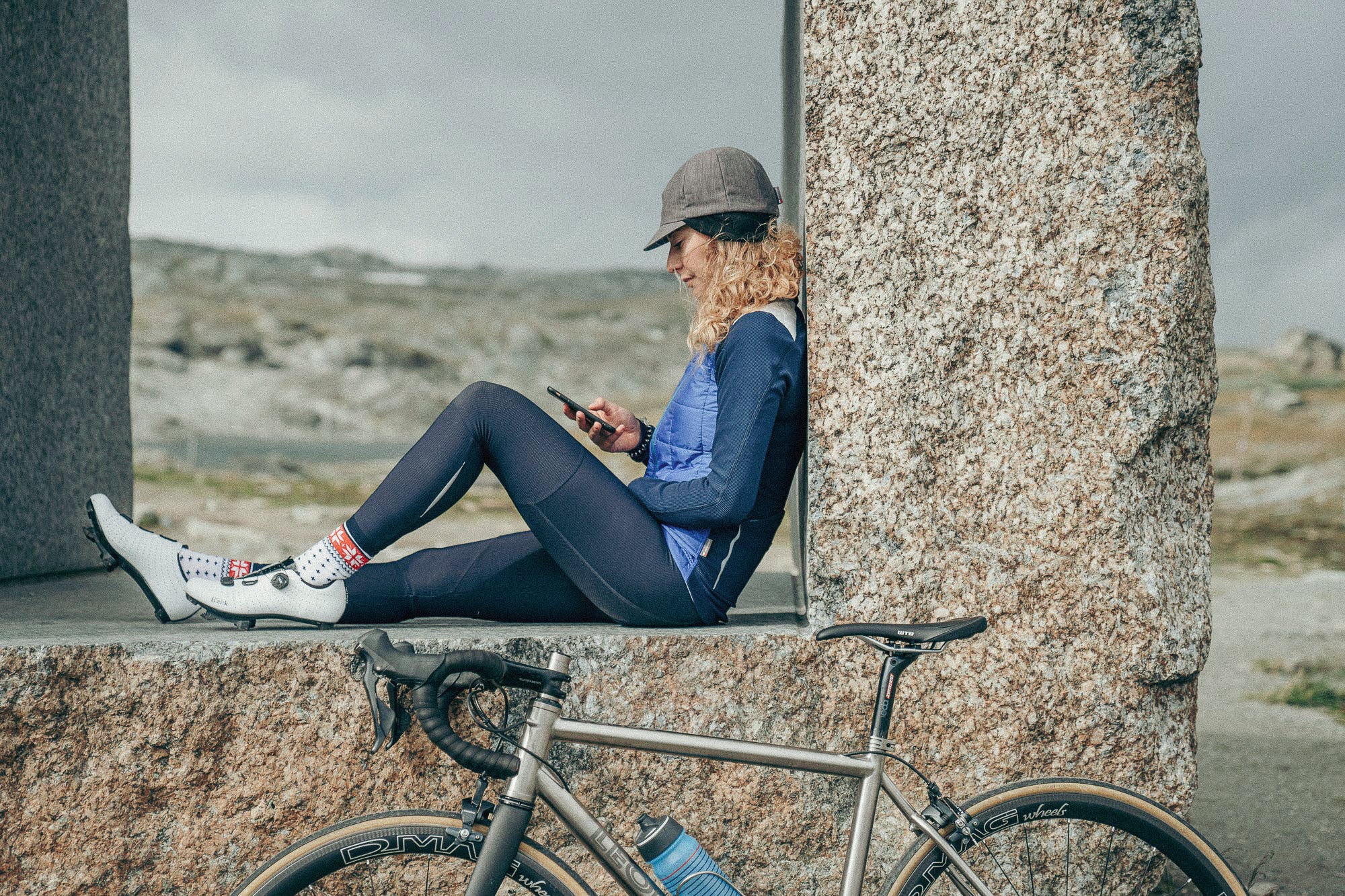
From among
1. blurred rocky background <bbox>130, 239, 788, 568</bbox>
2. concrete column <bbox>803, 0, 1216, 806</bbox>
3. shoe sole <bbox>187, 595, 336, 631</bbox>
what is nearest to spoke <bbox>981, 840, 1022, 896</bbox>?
concrete column <bbox>803, 0, 1216, 806</bbox>

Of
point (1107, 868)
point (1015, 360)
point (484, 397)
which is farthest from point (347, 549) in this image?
point (1107, 868)

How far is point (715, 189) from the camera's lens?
262 centimetres

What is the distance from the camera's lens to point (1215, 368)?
8.57 feet

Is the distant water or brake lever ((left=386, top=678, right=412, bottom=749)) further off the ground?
brake lever ((left=386, top=678, right=412, bottom=749))

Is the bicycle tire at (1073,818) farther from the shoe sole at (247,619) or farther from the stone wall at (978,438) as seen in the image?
the shoe sole at (247,619)

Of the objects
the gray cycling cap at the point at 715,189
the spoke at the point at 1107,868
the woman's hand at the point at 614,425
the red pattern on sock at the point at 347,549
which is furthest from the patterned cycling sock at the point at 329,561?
the spoke at the point at 1107,868

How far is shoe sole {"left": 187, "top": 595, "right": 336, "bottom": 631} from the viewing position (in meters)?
2.47

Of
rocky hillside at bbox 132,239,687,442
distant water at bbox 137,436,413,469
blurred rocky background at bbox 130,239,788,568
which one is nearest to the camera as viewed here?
blurred rocky background at bbox 130,239,788,568

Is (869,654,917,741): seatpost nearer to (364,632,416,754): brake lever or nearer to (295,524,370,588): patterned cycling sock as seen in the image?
(364,632,416,754): brake lever

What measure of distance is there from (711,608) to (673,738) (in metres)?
0.74

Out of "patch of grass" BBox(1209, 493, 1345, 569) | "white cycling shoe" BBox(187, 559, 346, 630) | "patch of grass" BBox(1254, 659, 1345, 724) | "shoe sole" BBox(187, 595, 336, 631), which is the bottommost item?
"patch of grass" BBox(1254, 659, 1345, 724)

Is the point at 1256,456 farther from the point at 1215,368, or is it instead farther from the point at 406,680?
the point at 406,680

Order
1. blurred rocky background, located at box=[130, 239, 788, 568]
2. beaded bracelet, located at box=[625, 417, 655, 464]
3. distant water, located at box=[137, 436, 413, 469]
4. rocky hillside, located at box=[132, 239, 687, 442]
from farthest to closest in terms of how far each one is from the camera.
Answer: rocky hillside, located at box=[132, 239, 687, 442] < distant water, located at box=[137, 436, 413, 469] < blurred rocky background, located at box=[130, 239, 788, 568] < beaded bracelet, located at box=[625, 417, 655, 464]

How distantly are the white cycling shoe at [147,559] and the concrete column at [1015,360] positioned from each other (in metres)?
1.57
